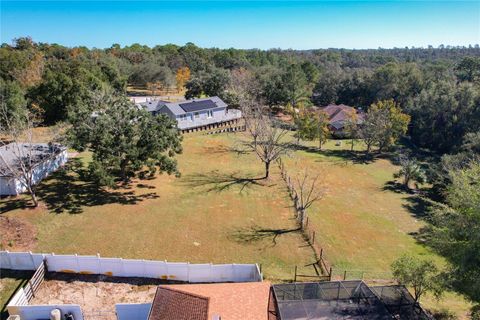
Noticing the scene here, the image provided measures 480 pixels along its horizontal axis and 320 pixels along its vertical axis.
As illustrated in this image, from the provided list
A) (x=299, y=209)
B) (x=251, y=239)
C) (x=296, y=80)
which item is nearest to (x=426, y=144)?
→ (x=296, y=80)

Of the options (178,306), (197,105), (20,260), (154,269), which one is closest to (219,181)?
(154,269)

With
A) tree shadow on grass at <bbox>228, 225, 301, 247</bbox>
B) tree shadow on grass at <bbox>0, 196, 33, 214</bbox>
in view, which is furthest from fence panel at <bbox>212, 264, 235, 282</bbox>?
tree shadow on grass at <bbox>0, 196, 33, 214</bbox>

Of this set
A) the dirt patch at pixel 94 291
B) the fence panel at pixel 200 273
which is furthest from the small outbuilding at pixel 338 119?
the dirt patch at pixel 94 291

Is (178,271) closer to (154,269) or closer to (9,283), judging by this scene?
(154,269)

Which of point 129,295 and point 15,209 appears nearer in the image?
point 129,295

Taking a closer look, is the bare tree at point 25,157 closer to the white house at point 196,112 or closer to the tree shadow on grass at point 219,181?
the tree shadow on grass at point 219,181

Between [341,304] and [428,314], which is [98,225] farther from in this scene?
[428,314]
